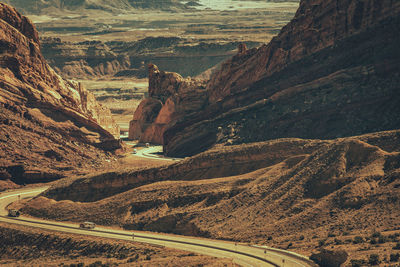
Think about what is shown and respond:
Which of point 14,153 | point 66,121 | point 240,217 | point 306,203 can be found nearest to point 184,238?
point 240,217

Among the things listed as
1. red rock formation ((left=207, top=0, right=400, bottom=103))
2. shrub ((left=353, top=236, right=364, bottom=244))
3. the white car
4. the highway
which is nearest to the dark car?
the highway

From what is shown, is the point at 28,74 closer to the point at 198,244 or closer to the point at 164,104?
the point at 164,104

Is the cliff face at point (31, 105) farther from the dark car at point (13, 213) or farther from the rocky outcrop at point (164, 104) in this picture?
A: the dark car at point (13, 213)

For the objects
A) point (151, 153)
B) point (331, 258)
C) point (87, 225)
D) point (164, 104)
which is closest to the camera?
point (331, 258)

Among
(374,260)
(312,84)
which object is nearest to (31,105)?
(312,84)

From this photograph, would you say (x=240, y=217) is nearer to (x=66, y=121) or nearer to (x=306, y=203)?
(x=306, y=203)

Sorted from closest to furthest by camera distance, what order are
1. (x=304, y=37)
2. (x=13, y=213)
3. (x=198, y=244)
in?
(x=198, y=244) → (x=13, y=213) → (x=304, y=37)

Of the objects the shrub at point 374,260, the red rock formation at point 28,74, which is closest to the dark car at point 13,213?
the red rock formation at point 28,74
